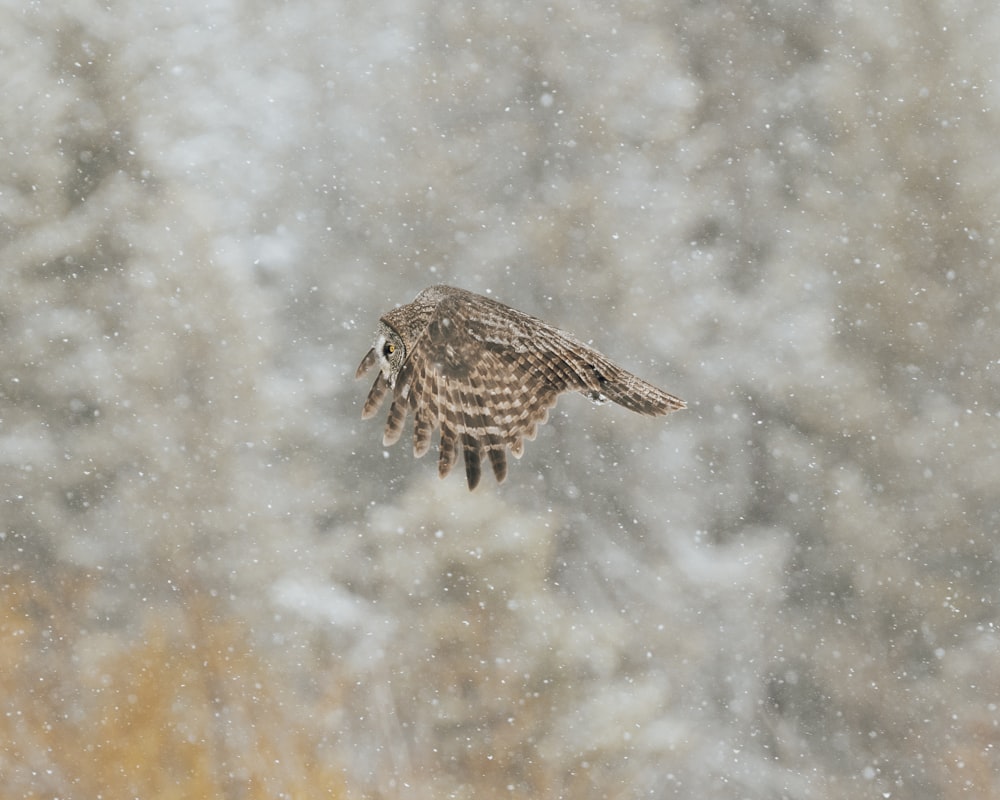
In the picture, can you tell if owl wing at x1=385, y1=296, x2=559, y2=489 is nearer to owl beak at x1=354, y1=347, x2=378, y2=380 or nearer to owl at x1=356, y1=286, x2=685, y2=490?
owl at x1=356, y1=286, x2=685, y2=490

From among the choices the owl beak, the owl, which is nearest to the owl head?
the owl

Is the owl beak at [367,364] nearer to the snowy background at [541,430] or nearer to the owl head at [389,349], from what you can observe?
the owl head at [389,349]

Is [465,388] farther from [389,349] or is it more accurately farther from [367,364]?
[367,364]

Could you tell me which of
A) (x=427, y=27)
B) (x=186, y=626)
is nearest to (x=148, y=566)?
(x=186, y=626)

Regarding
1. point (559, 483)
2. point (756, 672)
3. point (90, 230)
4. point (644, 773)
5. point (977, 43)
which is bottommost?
point (644, 773)

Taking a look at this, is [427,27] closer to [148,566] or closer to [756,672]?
[148,566]

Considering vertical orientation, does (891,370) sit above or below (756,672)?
above
